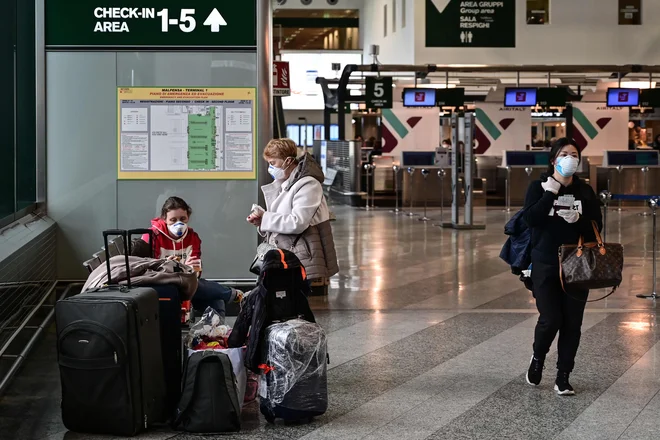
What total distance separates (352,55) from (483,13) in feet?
50.9

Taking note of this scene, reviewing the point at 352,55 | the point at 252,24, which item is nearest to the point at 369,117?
the point at 352,55

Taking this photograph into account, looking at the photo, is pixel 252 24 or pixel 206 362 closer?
pixel 206 362

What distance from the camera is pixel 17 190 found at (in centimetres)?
822

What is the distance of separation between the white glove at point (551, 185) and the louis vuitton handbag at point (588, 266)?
320 millimetres

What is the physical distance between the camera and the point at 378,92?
89.2ft

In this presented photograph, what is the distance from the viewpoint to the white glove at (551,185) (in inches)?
239

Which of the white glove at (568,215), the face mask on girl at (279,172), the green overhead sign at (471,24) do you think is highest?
the green overhead sign at (471,24)

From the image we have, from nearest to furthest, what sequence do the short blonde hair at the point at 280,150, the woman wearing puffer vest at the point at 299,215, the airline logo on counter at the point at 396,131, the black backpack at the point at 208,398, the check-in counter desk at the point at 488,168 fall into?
the black backpack at the point at 208,398 → the woman wearing puffer vest at the point at 299,215 → the short blonde hair at the point at 280,150 → the check-in counter desk at the point at 488,168 → the airline logo on counter at the point at 396,131

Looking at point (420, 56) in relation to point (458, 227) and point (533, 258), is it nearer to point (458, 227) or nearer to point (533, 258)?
point (458, 227)

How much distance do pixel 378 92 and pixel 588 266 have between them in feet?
70.6

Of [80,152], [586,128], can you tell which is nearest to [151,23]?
[80,152]

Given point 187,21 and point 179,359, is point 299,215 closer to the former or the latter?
point 179,359

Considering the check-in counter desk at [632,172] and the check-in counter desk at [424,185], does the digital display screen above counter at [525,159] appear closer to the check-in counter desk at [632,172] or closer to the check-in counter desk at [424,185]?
the check-in counter desk at [632,172]

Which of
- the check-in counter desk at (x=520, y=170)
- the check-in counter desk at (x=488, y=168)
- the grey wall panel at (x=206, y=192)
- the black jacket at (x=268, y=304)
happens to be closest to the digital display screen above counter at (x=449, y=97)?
the check-in counter desk at (x=488, y=168)
